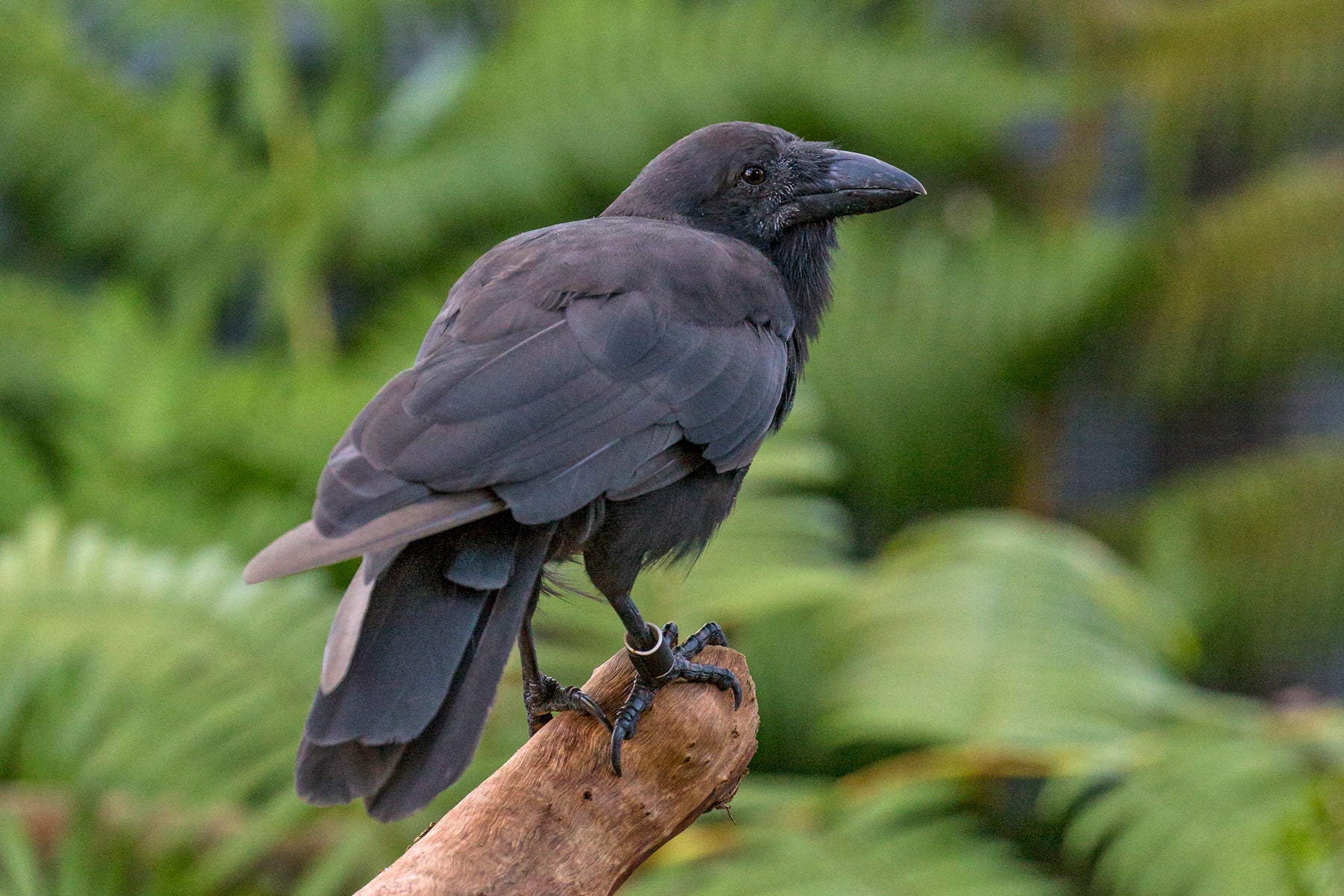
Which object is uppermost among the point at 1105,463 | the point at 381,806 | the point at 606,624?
the point at 381,806

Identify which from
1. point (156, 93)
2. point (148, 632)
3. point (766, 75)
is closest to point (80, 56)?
point (156, 93)

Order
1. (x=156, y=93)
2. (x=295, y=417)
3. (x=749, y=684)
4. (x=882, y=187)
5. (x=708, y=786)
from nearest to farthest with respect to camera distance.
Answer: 1. (x=708, y=786)
2. (x=749, y=684)
3. (x=882, y=187)
4. (x=295, y=417)
5. (x=156, y=93)

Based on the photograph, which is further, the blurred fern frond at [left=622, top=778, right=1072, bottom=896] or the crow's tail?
the blurred fern frond at [left=622, top=778, right=1072, bottom=896]

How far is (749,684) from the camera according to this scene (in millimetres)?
1913

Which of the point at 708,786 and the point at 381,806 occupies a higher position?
the point at 381,806

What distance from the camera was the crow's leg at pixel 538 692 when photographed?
1.83 m

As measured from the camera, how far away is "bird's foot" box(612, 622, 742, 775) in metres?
1.78

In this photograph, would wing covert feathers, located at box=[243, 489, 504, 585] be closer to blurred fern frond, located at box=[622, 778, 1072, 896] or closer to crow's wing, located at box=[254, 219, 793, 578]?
crow's wing, located at box=[254, 219, 793, 578]

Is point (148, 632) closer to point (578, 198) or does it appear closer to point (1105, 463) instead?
point (578, 198)

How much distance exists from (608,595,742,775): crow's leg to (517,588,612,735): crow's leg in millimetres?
39

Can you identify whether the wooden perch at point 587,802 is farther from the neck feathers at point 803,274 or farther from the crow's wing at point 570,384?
the neck feathers at point 803,274

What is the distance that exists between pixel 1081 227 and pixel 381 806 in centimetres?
470

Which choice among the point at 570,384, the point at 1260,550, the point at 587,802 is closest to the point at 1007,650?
the point at 587,802

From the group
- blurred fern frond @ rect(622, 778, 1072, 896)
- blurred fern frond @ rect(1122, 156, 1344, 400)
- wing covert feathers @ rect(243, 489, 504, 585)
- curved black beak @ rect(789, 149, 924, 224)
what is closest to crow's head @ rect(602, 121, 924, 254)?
curved black beak @ rect(789, 149, 924, 224)
